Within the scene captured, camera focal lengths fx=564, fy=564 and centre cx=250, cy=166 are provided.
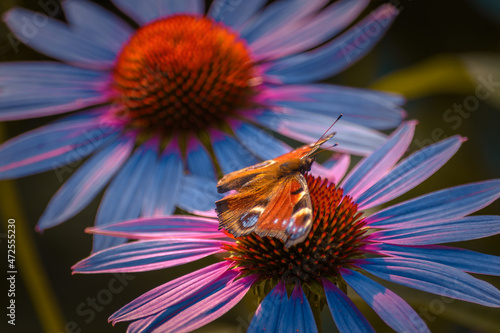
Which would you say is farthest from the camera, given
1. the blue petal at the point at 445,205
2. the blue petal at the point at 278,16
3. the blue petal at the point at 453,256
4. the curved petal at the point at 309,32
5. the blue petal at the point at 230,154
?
the blue petal at the point at 278,16


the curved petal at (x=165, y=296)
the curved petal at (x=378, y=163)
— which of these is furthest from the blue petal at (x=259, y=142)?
the curved petal at (x=165, y=296)

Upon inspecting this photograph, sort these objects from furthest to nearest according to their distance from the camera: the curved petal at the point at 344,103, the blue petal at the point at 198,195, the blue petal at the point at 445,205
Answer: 1. the curved petal at the point at 344,103
2. the blue petal at the point at 198,195
3. the blue petal at the point at 445,205

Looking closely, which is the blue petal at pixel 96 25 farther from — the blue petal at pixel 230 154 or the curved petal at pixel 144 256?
the curved petal at pixel 144 256

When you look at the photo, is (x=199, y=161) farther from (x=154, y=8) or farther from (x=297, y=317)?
(x=154, y=8)

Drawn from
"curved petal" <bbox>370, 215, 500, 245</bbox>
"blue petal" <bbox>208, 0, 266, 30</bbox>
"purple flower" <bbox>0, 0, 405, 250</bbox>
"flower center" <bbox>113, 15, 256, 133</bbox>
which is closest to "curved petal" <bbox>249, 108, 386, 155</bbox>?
"purple flower" <bbox>0, 0, 405, 250</bbox>

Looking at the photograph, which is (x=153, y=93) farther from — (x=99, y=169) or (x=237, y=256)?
(x=237, y=256)

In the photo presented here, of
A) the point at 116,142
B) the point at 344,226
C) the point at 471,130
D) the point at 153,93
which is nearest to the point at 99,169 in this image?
the point at 116,142
